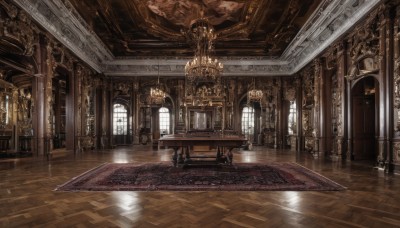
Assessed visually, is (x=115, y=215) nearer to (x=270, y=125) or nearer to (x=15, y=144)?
(x=15, y=144)

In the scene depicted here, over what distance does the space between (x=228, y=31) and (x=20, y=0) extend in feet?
21.4

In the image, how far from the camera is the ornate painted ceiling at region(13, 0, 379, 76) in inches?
285

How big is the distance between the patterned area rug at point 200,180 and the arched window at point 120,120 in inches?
412

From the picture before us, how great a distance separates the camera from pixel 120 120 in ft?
51.4

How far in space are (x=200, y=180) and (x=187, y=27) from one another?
256 inches

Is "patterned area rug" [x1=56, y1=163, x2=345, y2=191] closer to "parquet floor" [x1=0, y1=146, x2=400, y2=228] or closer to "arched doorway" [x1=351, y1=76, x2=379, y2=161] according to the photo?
"parquet floor" [x1=0, y1=146, x2=400, y2=228]

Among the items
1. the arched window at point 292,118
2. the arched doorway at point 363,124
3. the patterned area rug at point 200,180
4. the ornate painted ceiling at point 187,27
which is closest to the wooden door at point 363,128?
the arched doorway at point 363,124

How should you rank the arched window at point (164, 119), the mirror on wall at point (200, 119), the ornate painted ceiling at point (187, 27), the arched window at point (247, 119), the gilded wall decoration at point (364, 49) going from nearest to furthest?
the gilded wall decoration at point (364, 49) → the ornate painted ceiling at point (187, 27) → the mirror on wall at point (200, 119) → the arched window at point (164, 119) → the arched window at point (247, 119)

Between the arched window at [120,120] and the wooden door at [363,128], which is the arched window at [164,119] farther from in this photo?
the wooden door at [363,128]

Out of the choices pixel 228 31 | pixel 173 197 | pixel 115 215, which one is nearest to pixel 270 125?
pixel 228 31

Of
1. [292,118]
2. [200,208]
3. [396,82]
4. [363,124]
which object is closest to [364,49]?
[396,82]

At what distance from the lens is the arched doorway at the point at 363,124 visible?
7277 mm

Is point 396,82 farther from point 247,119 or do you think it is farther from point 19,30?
point 247,119

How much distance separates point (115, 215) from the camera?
2.75 m
